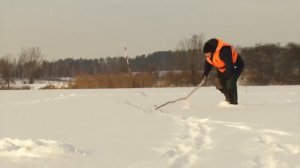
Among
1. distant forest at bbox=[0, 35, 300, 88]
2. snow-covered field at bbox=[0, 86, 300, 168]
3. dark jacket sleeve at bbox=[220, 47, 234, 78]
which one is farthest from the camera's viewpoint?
distant forest at bbox=[0, 35, 300, 88]

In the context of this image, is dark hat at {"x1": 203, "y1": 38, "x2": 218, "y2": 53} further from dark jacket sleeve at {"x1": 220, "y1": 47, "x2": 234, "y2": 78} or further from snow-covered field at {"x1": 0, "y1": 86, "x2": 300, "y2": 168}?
snow-covered field at {"x1": 0, "y1": 86, "x2": 300, "y2": 168}

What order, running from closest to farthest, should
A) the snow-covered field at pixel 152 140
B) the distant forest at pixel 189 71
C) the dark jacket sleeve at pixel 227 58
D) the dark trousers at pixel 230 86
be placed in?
1. the snow-covered field at pixel 152 140
2. the dark jacket sleeve at pixel 227 58
3. the dark trousers at pixel 230 86
4. the distant forest at pixel 189 71

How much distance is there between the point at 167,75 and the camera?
23344 mm

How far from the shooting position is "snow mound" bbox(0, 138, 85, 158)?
3428mm

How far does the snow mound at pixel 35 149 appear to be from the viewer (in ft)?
11.2

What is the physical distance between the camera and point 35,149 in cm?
355

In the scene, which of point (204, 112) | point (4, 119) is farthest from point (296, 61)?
point (4, 119)

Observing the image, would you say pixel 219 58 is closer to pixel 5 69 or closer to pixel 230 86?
pixel 230 86

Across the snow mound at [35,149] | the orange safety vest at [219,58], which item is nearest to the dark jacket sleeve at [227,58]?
the orange safety vest at [219,58]

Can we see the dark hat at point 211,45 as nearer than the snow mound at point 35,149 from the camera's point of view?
No

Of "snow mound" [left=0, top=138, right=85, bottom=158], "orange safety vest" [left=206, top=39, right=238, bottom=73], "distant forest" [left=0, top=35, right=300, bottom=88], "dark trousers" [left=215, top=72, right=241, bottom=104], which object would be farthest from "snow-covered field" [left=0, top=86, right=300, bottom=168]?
"distant forest" [left=0, top=35, right=300, bottom=88]

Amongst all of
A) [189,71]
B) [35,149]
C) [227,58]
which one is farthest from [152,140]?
[189,71]

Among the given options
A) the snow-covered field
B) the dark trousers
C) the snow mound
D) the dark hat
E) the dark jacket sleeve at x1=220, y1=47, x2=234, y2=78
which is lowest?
the snow-covered field

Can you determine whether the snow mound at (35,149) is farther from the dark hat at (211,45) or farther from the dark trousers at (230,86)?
the dark trousers at (230,86)
